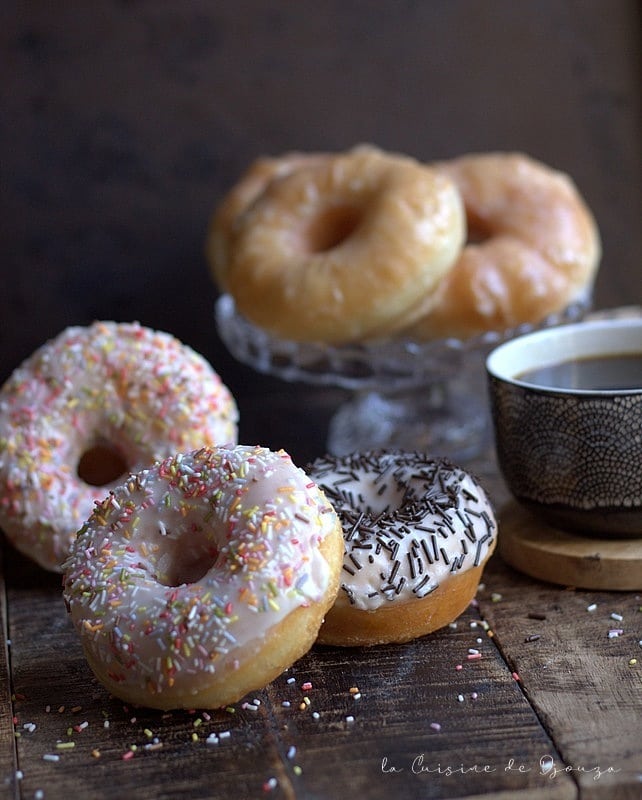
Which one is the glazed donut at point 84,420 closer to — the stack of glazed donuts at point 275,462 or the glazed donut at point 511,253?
the stack of glazed donuts at point 275,462

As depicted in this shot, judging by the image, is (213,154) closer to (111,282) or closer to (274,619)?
(111,282)

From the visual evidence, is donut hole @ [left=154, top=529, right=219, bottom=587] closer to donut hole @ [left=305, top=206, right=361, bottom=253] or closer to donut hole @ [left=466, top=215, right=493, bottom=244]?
donut hole @ [left=305, top=206, right=361, bottom=253]

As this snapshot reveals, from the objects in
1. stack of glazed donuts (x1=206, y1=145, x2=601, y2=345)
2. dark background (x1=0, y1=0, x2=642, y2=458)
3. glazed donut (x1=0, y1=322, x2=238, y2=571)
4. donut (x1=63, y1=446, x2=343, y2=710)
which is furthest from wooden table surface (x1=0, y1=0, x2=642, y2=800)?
donut (x1=63, y1=446, x2=343, y2=710)

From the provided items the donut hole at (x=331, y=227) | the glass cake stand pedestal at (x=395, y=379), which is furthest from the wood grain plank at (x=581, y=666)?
the donut hole at (x=331, y=227)

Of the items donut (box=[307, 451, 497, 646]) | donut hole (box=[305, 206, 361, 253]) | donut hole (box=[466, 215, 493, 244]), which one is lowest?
donut (box=[307, 451, 497, 646])

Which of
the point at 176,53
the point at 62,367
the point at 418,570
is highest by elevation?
the point at 176,53

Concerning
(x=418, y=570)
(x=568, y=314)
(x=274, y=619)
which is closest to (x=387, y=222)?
(x=568, y=314)
